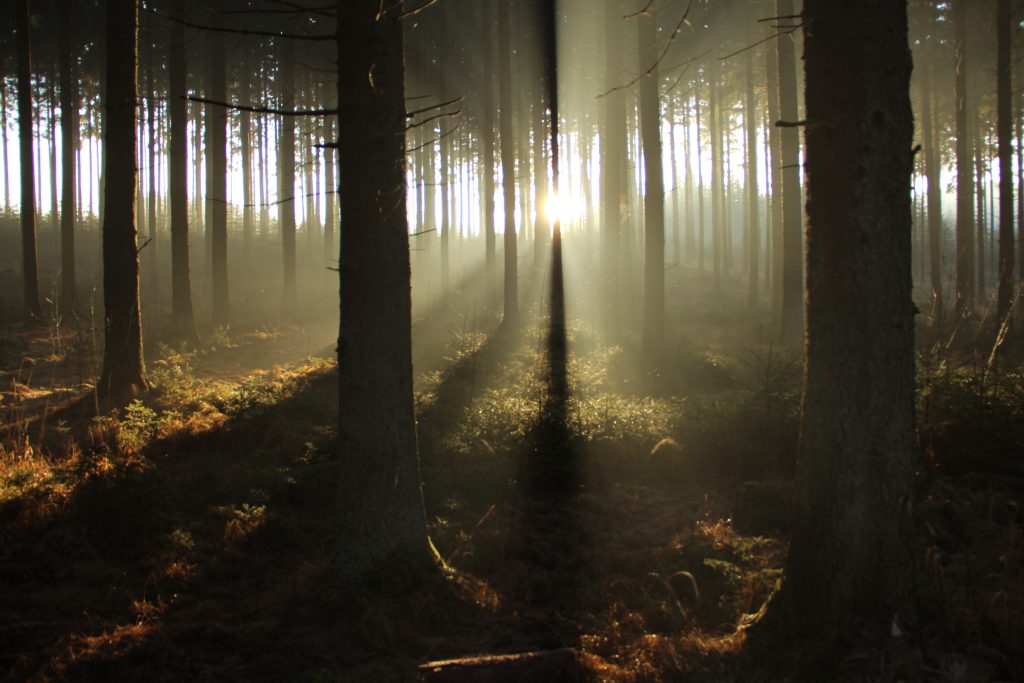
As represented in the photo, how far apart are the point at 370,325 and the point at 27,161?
21.6 meters

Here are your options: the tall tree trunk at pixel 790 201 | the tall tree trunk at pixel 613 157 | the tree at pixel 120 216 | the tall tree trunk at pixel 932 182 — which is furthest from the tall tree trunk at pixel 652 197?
the tall tree trunk at pixel 932 182

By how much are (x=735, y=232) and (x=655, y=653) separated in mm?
120812

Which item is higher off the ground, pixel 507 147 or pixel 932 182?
pixel 932 182

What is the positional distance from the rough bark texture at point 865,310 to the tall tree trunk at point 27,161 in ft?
72.8

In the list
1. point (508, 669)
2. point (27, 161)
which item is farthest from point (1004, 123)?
point (27, 161)

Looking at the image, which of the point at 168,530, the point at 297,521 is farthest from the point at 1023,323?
the point at 168,530

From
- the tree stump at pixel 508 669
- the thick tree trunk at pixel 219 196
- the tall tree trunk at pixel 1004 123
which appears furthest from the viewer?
the thick tree trunk at pixel 219 196

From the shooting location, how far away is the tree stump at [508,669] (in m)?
3.71

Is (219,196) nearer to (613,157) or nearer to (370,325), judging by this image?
(613,157)

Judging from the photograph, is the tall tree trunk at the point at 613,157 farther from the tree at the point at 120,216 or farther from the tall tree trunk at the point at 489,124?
the tree at the point at 120,216

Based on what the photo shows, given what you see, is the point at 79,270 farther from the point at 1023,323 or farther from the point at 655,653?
the point at 1023,323

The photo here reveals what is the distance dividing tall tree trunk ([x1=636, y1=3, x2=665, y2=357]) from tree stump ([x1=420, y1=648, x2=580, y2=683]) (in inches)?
456

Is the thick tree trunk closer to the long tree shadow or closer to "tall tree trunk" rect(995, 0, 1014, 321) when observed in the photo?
the long tree shadow

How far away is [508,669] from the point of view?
3.76 meters
